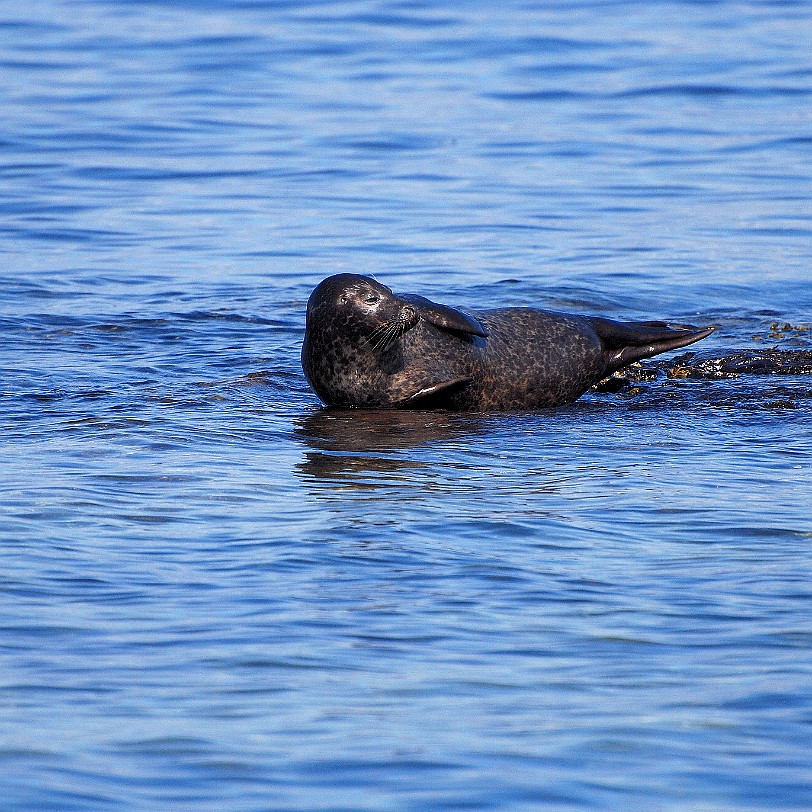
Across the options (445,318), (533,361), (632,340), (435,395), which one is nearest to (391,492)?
(435,395)

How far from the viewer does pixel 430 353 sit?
8.33m

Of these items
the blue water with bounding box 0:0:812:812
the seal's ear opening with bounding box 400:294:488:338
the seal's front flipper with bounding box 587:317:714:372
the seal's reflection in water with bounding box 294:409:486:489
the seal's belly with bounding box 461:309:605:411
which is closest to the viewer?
the blue water with bounding box 0:0:812:812

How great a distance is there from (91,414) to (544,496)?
2.90 meters

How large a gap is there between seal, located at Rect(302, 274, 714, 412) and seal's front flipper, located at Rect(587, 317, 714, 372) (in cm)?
19

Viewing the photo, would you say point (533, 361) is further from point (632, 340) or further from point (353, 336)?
point (353, 336)

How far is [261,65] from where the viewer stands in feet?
72.9

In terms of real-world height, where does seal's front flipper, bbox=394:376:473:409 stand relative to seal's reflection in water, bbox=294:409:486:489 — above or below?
above

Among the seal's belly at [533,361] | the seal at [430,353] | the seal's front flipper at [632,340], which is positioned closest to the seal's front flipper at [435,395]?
the seal at [430,353]

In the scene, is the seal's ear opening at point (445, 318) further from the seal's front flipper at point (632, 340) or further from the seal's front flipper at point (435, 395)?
the seal's front flipper at point (632, 340)

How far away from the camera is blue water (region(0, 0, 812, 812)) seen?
13.0 ft

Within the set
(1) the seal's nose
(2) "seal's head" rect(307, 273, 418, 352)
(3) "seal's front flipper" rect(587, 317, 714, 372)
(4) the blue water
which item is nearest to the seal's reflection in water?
(4) the blue water

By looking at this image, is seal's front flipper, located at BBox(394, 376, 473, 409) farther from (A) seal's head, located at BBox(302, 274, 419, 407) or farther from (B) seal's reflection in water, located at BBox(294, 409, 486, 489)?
(A) seal's head, located at BBox(302, 274, 419, 407)

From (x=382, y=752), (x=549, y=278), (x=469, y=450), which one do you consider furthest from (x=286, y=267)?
(x=382, y=752)

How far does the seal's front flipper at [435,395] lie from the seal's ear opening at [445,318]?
28 centimetres
